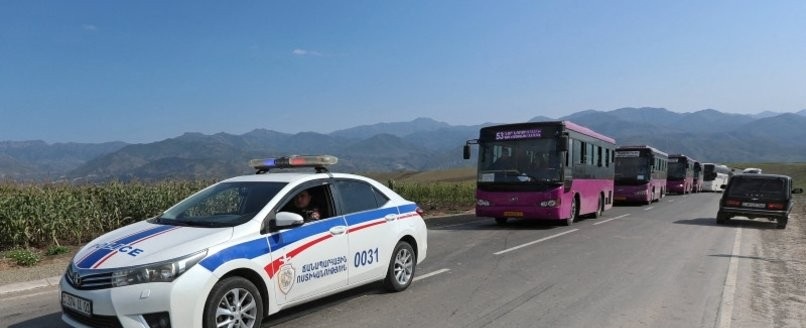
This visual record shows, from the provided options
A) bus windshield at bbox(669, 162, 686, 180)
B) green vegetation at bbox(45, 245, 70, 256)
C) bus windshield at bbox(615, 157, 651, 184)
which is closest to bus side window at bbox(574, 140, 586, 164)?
bus windshield at bbox(615, 157, 651, 184)

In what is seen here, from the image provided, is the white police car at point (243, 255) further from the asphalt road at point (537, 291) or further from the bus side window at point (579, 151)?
the bus side window at point (579, 151)

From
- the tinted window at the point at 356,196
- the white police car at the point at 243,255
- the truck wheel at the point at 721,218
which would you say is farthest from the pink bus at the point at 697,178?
the white police car at the point at 243,255

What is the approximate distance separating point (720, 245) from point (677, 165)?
32.9m

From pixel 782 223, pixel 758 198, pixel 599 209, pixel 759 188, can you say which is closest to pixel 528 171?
pixel 599 209

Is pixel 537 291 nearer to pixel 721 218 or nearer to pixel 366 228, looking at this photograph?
pixel 366 228

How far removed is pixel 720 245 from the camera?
12.5 metres

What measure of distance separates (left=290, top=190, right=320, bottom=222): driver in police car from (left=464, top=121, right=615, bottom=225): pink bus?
9.91 m

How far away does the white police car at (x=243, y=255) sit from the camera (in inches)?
178

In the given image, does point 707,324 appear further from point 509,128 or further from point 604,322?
point 509,128

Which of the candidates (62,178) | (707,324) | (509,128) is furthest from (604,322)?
(62,178)

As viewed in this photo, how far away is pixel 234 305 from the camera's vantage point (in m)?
4.99

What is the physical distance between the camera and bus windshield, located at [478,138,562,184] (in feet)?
50.2

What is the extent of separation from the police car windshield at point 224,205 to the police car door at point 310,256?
0.29m

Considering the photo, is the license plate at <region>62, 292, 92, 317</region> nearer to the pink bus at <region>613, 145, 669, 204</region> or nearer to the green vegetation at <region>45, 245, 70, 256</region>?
the green vegetation at <region>45, 245, 70, 256</region>
